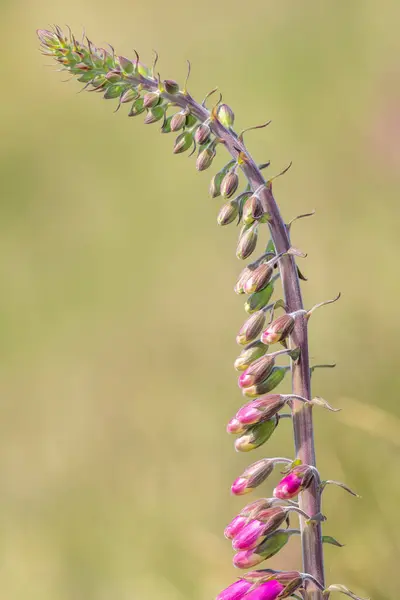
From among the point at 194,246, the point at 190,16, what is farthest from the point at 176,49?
the point at 194,246

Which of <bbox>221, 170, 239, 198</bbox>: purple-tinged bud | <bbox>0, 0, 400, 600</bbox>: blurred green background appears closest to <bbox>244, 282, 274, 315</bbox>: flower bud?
<bbox>221, 170, 239, 198</bbox>: purple-tinged bud

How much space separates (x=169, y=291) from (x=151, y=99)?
3.91 ft

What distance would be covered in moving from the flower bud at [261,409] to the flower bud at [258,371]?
2cm

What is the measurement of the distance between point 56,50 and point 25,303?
1.34m

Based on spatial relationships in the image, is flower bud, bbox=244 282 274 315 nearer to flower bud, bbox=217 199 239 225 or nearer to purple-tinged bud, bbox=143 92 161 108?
flower bud, bbox=217 199 239 225

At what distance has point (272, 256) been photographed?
29.1 inches

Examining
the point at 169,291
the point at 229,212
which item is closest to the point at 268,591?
the point at 229,212

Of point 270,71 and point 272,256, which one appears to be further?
point 270,71

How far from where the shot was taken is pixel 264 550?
0.72 meters

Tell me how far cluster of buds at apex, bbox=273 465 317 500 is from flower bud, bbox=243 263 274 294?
169 mm

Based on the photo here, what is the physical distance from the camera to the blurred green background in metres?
1.52

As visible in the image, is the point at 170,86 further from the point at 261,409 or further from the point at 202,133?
the point at 261,409

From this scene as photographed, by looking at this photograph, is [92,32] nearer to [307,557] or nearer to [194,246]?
[194,246]

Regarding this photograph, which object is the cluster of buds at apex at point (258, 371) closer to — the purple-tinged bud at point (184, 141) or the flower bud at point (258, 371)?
the flower bud at point (258, 371)
